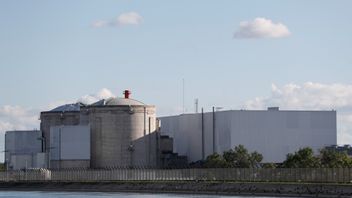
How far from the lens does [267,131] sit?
18212cm

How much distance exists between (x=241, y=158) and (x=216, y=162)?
5.71 m

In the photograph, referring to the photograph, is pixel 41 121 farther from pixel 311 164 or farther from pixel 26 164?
pixel 311 164

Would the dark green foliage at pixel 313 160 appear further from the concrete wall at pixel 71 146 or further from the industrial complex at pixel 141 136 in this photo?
the concrete wall at pixel 71 146

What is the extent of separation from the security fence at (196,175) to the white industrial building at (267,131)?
34.5m

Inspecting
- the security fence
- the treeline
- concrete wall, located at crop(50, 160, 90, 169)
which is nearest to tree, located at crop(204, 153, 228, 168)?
the treeline

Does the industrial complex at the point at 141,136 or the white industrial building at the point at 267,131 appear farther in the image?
the white industrial building at the point at 267,131

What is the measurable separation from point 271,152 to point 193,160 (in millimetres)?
17453

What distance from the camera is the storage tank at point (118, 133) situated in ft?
570

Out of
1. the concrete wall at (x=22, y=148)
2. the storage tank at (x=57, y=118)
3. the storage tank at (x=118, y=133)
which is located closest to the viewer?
the storage tank at (x=118, y=133)

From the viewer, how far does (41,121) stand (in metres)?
189

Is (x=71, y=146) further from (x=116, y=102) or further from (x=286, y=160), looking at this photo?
(x=286, y=160)

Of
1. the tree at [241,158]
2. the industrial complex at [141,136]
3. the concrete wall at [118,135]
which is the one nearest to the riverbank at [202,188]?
the industrial complex at [141,136]

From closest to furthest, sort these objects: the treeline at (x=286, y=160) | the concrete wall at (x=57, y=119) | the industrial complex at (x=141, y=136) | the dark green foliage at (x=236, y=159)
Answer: the treeline at (x=286, y=160) → the dark green foliage at (x=236, y=159) → the industrial complex at (x=141, y=136) → the concrete wall at (x=57, y=119)

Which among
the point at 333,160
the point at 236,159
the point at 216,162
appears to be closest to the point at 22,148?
the point at 216,162
